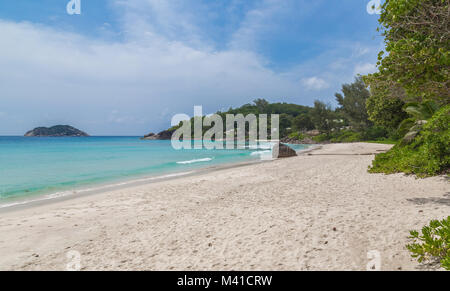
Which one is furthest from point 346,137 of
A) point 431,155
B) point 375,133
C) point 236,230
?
point 236,230

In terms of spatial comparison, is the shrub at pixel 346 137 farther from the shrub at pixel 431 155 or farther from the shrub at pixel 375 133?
the shrub at pixel 431 155

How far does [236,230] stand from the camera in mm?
4895

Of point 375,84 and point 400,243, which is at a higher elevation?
point 375,84

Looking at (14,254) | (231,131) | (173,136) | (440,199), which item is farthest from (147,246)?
(173,136)

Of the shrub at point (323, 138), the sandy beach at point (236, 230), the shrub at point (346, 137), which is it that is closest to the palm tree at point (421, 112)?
the sandy beach at point (236, 230)

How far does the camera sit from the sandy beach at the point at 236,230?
367cm

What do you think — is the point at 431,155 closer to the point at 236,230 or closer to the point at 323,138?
the point at 236,230

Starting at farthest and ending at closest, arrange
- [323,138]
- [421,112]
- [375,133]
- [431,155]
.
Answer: [323,138], [375,133], [421,112], [431,155]

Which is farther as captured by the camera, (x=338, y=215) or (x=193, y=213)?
(x=193, y=213)

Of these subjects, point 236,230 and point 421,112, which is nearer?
point 236,230

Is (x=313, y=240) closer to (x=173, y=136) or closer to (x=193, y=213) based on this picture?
(x=193, y=213)

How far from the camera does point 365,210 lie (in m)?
5.57
